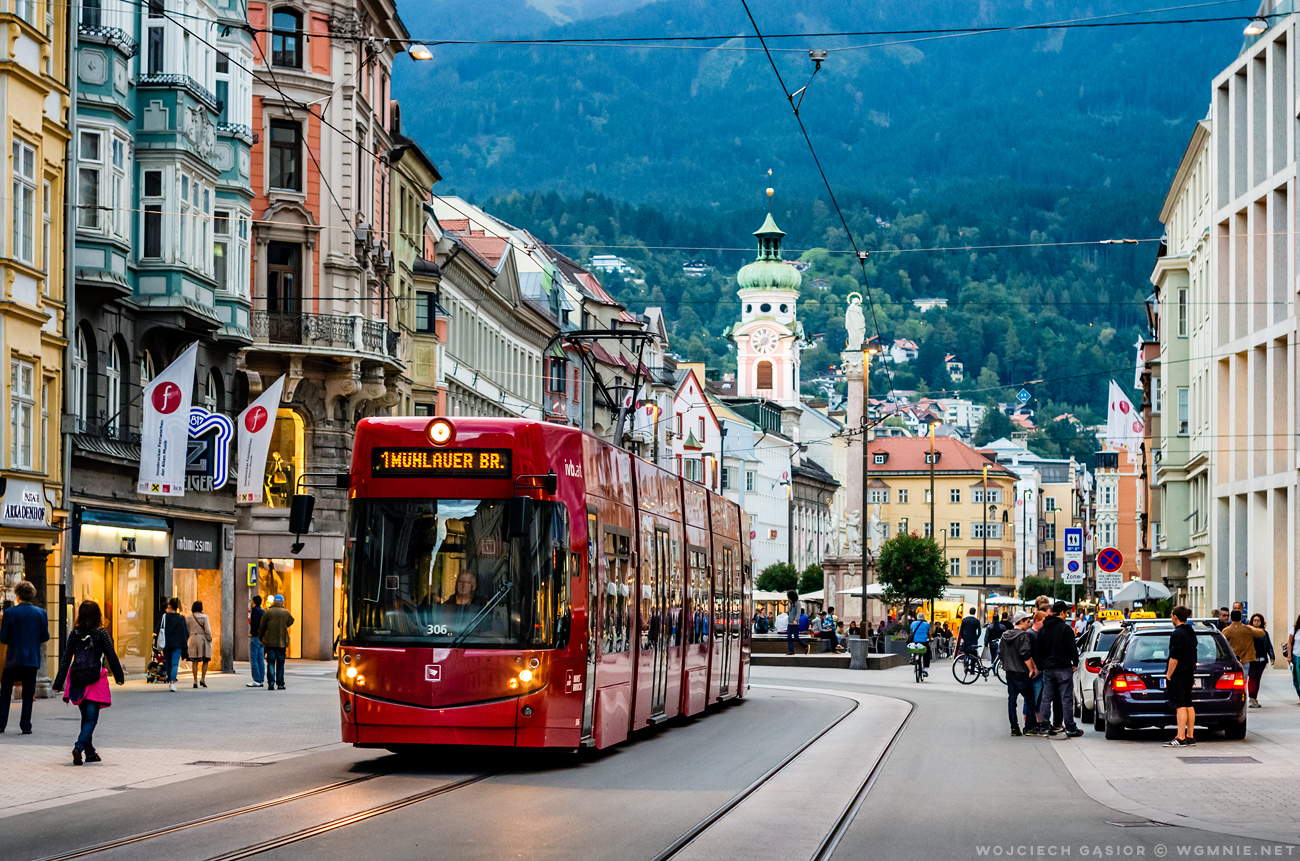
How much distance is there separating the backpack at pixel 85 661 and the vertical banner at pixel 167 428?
1475cm

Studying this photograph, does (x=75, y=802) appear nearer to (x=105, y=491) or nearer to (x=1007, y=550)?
(x=105, y=491)

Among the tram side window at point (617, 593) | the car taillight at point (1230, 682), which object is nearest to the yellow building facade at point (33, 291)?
the tram side window at point (617, 593)

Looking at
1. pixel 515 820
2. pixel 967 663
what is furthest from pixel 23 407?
pixel 967 663

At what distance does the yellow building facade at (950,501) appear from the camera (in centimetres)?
17812

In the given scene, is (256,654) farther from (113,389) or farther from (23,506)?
(23,506)

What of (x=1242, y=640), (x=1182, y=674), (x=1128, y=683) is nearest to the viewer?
(x=1182, y=674)

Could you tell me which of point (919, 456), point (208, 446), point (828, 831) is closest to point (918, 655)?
point (208, 446)

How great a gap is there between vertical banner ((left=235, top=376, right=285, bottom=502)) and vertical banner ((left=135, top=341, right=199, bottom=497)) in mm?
3027

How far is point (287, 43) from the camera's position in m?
50.2

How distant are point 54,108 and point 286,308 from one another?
17068mm

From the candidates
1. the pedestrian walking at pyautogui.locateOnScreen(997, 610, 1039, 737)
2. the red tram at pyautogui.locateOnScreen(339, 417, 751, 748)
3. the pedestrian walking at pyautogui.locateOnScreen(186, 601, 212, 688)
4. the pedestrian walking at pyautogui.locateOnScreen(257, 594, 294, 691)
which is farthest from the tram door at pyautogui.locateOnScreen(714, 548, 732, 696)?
the pedestrian walking at pyautogui.locateOnScreen(186, 601, 212, 688)

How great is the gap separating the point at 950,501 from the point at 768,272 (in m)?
27.1

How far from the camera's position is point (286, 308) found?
49.4 metres

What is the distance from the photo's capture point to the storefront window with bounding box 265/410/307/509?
4975 centimetres
